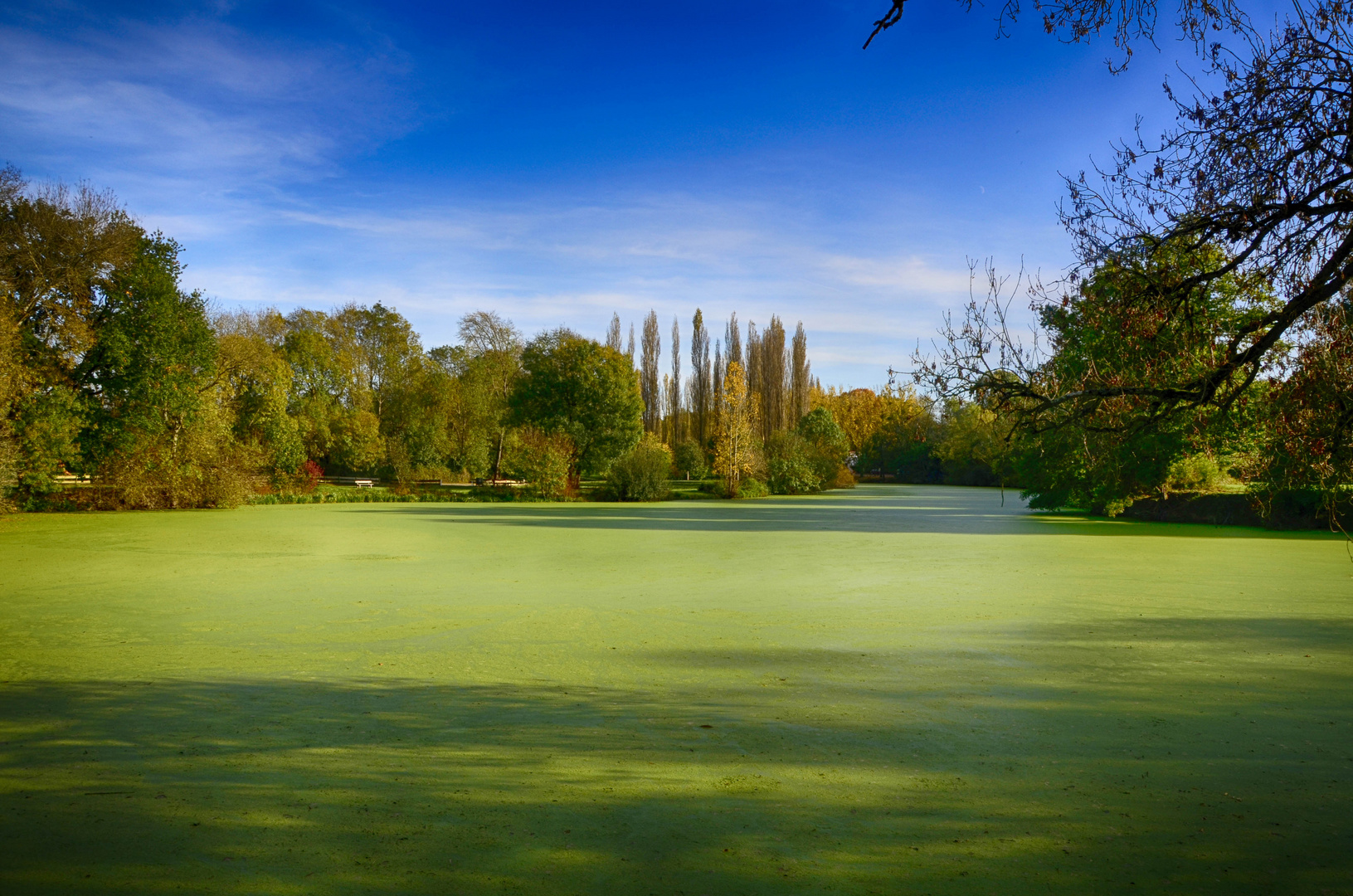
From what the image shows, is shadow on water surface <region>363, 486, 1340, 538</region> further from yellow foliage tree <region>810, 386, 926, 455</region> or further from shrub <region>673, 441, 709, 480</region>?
yellow foliage tree <region>810, 386, 926, 455</region>

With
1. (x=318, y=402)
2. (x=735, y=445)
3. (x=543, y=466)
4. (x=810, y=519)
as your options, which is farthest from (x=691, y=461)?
(x=810, y=519)

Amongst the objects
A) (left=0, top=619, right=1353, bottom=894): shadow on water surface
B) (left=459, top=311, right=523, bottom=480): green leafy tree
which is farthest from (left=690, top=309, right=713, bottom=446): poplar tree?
(left=0, top=619, right=1353, bottom=894): shadow on water surface

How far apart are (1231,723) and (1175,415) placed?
4.73ft

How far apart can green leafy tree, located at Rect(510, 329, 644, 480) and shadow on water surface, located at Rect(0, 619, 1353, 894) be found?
80.0 ft

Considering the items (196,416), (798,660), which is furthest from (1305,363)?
(196,416)

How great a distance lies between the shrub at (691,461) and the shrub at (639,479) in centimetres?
971

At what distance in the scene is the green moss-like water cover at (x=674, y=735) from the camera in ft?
7.80

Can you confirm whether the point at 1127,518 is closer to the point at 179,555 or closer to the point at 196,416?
the point at 179,555

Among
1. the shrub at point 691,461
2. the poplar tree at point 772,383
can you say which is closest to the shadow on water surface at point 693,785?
the shrub at point 691,461

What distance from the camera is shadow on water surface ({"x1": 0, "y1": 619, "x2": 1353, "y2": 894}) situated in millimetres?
2322

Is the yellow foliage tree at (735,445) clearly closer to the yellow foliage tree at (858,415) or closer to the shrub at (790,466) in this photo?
the shrub at (790,466)

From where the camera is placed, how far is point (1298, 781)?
3.03 meters

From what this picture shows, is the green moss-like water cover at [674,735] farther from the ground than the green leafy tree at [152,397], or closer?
closer

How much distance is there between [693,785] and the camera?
9.63 feet
